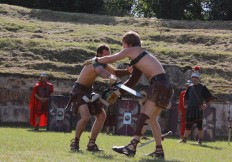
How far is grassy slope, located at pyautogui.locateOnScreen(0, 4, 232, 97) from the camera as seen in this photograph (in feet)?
86.5

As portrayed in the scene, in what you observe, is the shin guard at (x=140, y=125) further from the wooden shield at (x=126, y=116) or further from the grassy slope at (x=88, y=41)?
the grassy slope at (x=88, y=41)

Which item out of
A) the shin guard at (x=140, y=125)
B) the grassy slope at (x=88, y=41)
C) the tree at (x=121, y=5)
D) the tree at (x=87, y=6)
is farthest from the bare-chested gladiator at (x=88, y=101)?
the tree at (x=121, y=5)

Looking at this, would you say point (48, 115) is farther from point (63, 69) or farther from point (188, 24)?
point (188, 24)

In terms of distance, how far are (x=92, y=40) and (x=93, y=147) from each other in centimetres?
2127

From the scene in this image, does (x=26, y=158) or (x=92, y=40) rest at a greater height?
(x=92, y=40)

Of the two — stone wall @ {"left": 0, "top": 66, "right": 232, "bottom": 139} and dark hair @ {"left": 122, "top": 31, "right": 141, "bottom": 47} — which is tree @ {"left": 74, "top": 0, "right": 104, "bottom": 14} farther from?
dark hair @ {"left": 122, "top": 31, "right": 141, "bottom": 47}

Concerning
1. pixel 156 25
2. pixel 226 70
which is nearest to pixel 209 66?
pixel 226 70

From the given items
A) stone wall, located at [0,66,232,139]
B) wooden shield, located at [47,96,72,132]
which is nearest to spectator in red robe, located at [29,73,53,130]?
wooden shield, located at [47,96,72,132]

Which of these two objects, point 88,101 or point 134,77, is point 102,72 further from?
point 88,101

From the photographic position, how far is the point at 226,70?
2780cm

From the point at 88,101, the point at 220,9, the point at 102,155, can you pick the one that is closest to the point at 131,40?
the point at 88,101

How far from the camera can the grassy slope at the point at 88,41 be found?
26359 millimetres

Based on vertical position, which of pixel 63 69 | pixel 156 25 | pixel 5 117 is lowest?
pixel 5 117

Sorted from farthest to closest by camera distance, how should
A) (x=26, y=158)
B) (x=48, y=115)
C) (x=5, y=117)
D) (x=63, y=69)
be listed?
(x=63, y=69)
(x=5, y=117)
(x=48, y=115)
(x=26, y=158)
